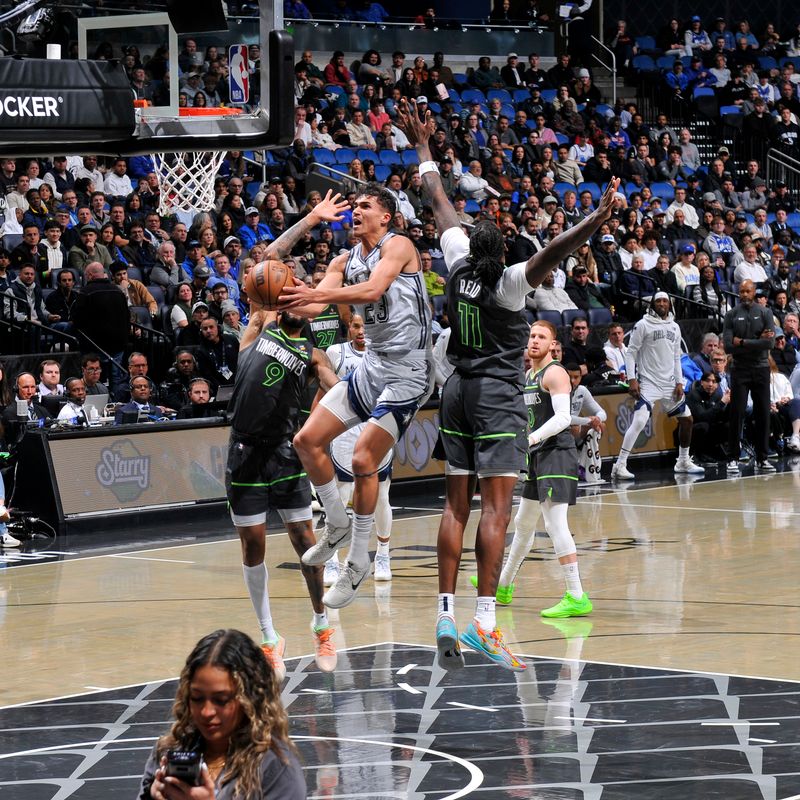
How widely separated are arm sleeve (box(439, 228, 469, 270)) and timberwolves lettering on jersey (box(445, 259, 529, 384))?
106 millimetres

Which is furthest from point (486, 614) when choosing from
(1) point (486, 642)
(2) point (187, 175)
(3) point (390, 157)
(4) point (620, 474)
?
(3) point (390, 157)

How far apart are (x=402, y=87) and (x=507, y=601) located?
640 inches

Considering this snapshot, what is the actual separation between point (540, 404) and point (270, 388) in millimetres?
2905

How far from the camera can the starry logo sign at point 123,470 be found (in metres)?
14.7

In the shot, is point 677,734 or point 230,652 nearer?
point 230,652

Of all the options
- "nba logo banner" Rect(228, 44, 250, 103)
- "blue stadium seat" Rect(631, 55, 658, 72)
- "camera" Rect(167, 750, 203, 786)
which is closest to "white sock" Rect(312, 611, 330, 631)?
"nba logo banner" Rect(228, 44, 250, 103)

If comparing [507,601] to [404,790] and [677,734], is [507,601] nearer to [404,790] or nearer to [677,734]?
[677,734]

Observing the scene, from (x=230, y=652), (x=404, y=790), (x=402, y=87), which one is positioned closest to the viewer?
(x=230, y=652)

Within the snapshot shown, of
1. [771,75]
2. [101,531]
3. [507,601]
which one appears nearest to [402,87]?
[771,75]

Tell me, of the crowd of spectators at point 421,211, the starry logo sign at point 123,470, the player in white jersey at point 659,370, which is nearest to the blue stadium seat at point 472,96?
the crowd of spectators at point 421,211

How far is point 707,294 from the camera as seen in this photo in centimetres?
2391

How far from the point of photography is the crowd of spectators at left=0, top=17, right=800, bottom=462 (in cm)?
1712

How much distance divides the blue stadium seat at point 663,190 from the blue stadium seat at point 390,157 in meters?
5.47

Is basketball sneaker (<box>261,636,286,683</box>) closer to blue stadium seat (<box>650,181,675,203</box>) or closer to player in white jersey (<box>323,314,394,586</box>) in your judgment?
player in white jersey (<box>323,314,394,586</box>)
